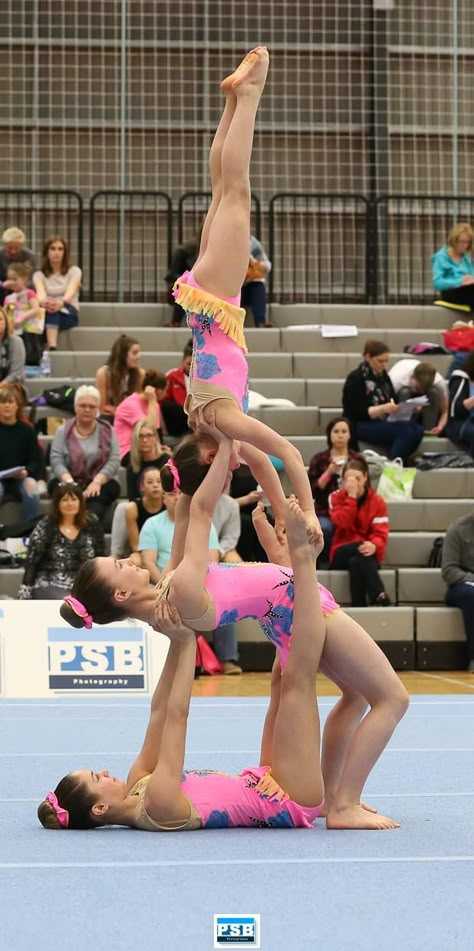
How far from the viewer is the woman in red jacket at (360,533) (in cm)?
823

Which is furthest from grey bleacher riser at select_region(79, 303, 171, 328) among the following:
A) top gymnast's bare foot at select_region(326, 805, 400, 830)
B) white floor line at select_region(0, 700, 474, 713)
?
top gymnast's bare foot at select_region(326, 805, 400, 830)

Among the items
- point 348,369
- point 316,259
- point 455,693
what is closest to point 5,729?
point 455,693

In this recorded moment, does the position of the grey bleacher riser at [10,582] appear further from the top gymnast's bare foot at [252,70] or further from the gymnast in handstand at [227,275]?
the top gymnast's bare foot at [252,70]

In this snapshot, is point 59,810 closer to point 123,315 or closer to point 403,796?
point 403,796

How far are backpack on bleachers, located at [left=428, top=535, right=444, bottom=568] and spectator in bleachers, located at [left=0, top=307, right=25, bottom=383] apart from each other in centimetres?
293

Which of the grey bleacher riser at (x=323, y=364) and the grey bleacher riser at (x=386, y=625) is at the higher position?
the grey bleacher riser at (x=323, y=364)

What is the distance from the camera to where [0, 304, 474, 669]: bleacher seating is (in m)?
8.09

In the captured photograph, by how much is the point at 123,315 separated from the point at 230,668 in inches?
160

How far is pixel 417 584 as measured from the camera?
849 centimetres

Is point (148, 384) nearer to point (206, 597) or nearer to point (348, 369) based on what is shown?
point (348, 369)

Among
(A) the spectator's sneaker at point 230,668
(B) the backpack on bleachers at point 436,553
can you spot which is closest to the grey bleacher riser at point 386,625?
(A) the spectator's sneaker at point 230,668

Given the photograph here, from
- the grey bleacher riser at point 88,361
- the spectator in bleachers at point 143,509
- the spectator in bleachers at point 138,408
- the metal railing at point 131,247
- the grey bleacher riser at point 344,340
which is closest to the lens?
the spectator in bleachers at point 143,509

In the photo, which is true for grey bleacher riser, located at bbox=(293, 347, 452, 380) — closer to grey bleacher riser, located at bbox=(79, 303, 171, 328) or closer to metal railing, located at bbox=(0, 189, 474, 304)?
grey bleacher riser, located at bbox=(79, 303, 171, 328)

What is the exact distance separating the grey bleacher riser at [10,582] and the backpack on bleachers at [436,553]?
2476mm
